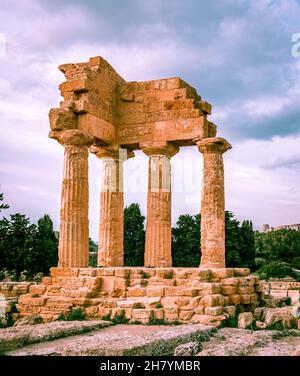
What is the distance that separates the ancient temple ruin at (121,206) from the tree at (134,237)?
22.7m

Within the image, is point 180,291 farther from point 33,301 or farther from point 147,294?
point 33,301

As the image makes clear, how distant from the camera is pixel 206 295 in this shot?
16.2 metres

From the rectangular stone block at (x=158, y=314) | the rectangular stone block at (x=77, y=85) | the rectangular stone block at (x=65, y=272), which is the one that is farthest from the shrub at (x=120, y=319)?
the rectangular stone block at (x=77, y=85)

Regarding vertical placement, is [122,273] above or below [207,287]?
above

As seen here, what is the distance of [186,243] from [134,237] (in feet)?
15.8

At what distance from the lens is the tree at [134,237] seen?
1815 inches

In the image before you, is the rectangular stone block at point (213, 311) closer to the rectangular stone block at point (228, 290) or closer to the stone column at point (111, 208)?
the rectangular stone block at point (228, 290)

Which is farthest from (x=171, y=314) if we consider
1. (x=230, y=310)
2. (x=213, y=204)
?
(x=213, y=204)

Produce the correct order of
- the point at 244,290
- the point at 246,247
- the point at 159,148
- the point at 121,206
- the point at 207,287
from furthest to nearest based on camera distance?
the point at 246,247
the point at 121,206
the point at 159,148
the point at 244,290
the point at 207,287

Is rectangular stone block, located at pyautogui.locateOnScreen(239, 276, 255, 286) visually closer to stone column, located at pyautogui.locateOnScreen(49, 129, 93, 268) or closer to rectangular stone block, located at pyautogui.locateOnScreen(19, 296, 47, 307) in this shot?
stone column, located at pyautogui.locateOnScreen(49, 129, 93, 268)

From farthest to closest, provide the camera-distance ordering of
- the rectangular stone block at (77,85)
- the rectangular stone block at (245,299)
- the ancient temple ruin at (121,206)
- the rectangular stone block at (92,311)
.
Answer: the rectangular stone block at (77,85) → the rectangular stone block at (245,299) → the ancient temple ruin at (121,206) → the rectangular stone block at (92,311)

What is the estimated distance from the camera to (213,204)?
2078 centimetres

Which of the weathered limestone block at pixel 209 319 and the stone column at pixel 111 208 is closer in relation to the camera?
the weathered limestone block at pixel 209 319

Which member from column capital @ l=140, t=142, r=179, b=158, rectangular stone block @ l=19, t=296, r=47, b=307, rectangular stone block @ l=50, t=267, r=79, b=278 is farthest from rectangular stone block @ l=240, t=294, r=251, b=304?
column capital @ l=140, t=142, r=179, b=158
